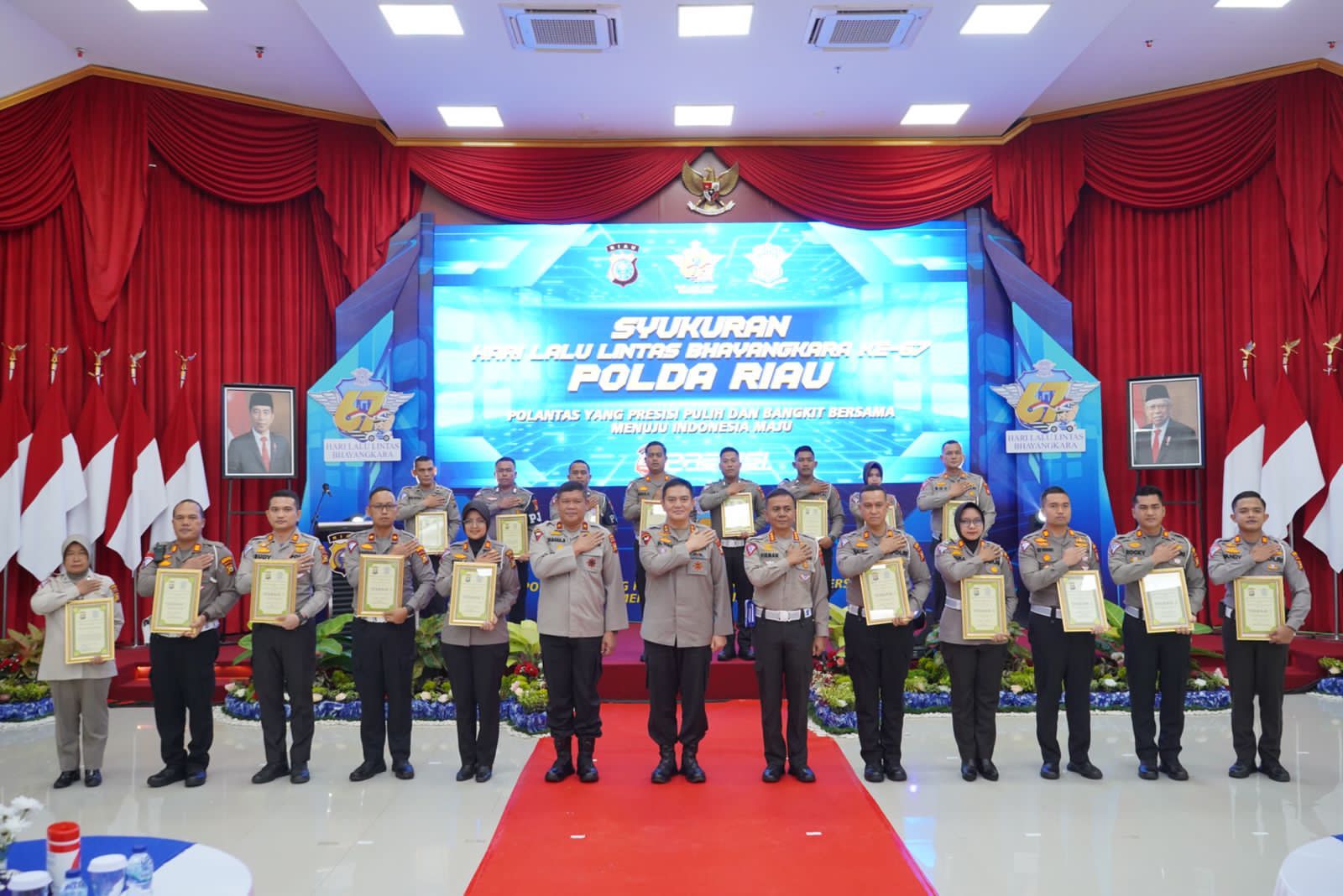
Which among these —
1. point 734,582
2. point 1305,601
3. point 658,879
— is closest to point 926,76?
point 734,582

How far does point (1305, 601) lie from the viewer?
5086 mm

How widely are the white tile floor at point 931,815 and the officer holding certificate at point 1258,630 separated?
0.62 feet

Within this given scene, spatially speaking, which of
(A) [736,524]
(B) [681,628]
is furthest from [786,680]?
(A) [736,524]

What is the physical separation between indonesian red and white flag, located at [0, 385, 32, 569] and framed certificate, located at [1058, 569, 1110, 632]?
23.8 feet

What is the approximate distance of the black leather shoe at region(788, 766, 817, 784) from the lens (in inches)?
196

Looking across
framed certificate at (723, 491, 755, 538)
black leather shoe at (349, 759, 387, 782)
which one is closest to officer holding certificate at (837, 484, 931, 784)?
framed certificate at (723, 491, 755, 538)

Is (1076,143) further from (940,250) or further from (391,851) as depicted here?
(391,851)

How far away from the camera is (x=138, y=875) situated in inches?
90.0

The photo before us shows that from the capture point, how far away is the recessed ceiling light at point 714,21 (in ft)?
22.7

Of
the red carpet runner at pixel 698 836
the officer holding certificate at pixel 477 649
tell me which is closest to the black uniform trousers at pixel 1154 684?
the red carpet runner at pixel 698 836

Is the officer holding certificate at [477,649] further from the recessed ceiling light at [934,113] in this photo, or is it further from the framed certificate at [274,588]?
the recessed ceiling light at [934,113]

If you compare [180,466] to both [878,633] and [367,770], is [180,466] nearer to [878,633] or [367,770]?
[367,770]

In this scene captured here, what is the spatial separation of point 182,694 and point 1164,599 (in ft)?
16.2

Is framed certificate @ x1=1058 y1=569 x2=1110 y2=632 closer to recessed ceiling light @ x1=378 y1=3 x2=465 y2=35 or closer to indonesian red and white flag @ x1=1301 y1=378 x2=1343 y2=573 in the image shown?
indonesian red and white flag @ x1=1301 y1=378 x2=1343 y2=573
